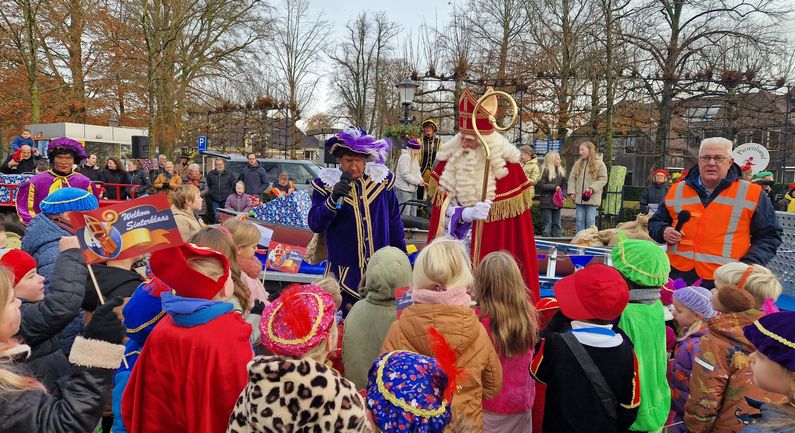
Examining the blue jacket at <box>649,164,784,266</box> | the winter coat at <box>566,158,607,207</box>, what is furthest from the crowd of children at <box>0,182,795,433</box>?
the winter coat at <box>566,158,607,207</box>

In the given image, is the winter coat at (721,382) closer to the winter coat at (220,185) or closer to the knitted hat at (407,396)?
the knitted hat at (407,396)

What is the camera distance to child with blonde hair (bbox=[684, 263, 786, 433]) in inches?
103

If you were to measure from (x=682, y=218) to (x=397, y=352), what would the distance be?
343 centimetres

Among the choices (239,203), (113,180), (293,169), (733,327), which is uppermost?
(293,169)

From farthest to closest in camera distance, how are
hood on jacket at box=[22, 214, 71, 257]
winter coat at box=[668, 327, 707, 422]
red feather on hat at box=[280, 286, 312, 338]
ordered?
hood on jacket at box=[22, 214, 71, 257] → winter coat at box=[668, 327, 707, 422] → red feather on hat at box=[280, 286, 312, 338]

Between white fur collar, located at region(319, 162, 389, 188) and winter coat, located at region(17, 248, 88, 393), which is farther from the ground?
white fur collar, located at region(319, 162, 389, 188)

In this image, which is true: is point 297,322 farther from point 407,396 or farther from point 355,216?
point 355,216

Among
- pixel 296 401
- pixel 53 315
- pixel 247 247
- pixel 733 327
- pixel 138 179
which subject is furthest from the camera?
pixel 138 179

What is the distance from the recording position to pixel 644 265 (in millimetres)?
2861

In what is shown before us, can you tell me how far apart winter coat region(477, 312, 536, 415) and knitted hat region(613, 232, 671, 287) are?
66 centimetres

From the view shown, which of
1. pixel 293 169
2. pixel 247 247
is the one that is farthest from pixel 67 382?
pixel 293 169

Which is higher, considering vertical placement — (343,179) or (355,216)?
(343,179)

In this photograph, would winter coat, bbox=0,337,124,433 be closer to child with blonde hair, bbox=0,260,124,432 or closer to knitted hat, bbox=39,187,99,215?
child with blonde hair, bbox=0,260,124,432

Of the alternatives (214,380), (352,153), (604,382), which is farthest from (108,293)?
(604,382)
